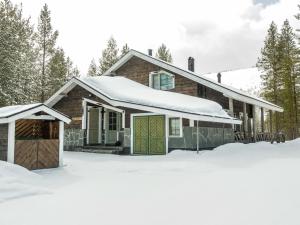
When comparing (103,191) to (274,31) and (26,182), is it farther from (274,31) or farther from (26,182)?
(274,31)

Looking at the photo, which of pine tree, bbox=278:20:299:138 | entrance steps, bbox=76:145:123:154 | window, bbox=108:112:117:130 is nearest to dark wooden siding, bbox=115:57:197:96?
window, bbox=108:112:117:130

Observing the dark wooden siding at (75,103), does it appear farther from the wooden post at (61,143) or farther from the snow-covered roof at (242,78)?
the snow-covered roof at (242,78)

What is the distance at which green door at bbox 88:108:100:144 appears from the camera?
20.5 meters

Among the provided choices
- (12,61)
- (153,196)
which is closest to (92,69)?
(12,61)

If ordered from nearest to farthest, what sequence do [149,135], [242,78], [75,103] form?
[149,135] → [75,103] → [242,78]

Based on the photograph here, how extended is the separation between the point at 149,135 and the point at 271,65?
25.7m

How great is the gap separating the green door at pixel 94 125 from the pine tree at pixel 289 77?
79.6 ft

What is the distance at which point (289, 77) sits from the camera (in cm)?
3522

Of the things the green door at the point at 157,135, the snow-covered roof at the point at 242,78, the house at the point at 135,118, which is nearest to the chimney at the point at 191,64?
the house at the point at 135,118

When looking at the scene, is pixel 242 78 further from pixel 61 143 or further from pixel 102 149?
pixel 61 143

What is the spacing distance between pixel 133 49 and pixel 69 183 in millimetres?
15673

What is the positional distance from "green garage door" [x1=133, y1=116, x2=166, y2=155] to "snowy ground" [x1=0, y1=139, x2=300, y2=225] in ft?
19.6

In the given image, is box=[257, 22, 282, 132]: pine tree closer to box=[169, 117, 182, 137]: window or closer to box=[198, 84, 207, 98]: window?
box=[198, 84, 207, 98]: window

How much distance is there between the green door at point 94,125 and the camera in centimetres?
2050
